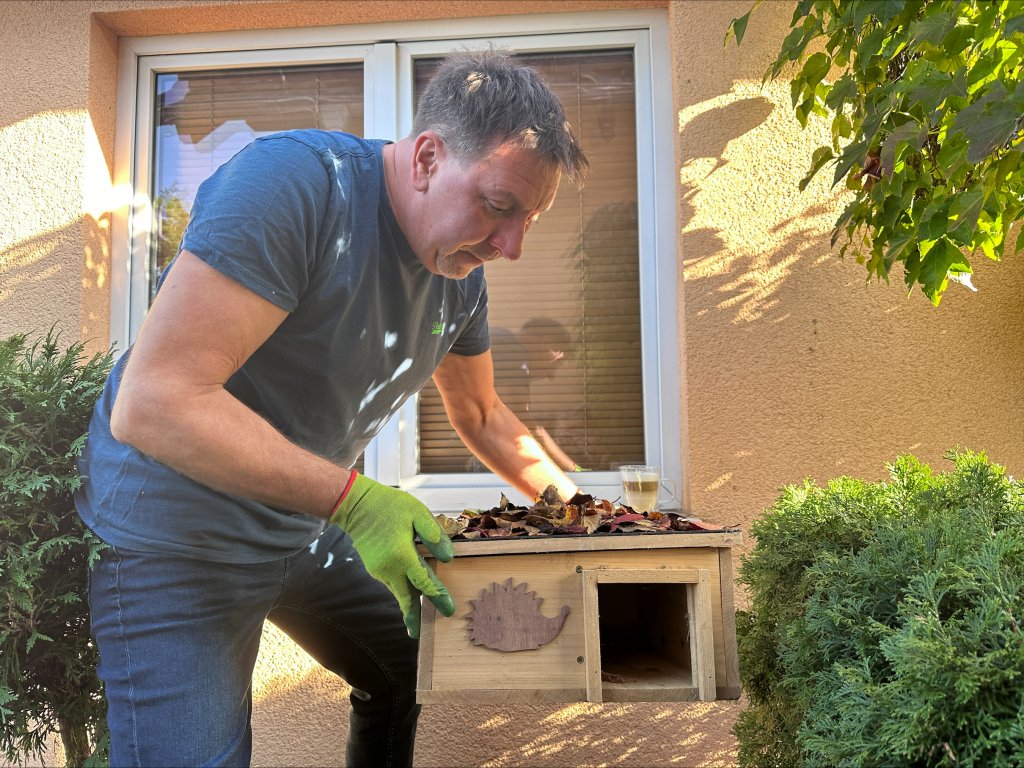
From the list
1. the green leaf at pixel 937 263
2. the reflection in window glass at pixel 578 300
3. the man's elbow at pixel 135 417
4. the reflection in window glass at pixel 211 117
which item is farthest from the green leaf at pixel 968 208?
the reflection in window glass at pixel 211 117

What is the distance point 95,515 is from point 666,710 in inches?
76.8

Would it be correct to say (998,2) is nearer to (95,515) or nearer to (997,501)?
(997,501)

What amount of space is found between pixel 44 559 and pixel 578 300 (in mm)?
→ 2001

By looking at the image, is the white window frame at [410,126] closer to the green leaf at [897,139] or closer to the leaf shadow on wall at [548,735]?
the leaf shadow on wall at [548,735]

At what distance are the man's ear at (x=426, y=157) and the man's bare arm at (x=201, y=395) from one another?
0.44m

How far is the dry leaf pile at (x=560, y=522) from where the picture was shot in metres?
1.60

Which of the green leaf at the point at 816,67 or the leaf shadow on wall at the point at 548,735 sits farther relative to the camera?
the leaf shadow on wall at the point at 548,735

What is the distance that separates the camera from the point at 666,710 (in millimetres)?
2822

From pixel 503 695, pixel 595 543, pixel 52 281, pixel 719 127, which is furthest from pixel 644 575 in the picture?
pixel 52 281

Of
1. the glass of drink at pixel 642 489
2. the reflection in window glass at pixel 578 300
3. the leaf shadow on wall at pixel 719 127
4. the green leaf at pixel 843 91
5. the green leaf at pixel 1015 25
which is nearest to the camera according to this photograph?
the green leaf at pixel 1015 25

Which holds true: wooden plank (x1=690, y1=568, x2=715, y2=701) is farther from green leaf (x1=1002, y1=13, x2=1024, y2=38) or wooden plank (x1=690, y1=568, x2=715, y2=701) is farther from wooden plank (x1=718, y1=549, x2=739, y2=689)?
green leaf (x1=1002, y1=13, x2=1024, y2=38)

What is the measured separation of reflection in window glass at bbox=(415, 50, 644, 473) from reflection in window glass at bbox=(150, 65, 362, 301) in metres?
0.95

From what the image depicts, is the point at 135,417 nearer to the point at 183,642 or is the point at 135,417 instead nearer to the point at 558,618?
the point at 183,642

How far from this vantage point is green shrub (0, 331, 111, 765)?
167 cm
